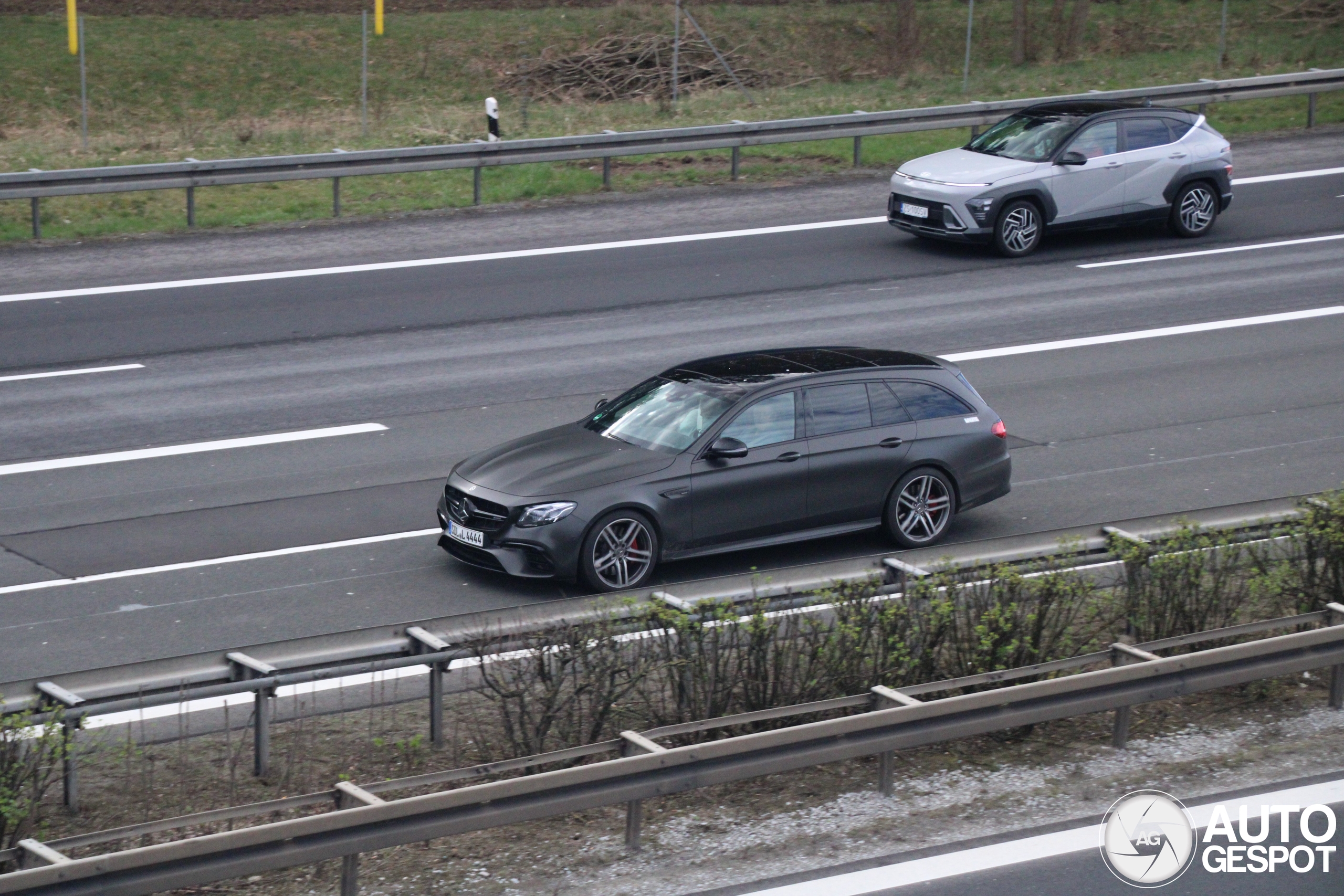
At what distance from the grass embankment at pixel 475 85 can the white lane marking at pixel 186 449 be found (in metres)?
8.12

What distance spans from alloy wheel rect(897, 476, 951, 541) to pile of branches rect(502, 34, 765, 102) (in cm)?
2597

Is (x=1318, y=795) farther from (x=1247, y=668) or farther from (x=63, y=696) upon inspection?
(x=63, y=696)

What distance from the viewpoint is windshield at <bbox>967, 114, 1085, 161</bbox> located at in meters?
20.6

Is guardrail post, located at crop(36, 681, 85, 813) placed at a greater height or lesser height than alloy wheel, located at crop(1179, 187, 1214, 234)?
lesser

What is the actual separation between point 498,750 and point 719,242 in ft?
46.1

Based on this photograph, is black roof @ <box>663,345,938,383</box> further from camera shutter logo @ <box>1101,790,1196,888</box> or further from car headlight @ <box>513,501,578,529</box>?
camera shutter logo @ <box>1101,790,1196,888</box>

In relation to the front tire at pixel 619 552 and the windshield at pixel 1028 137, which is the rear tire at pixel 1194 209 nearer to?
the windshield at pixel 1028 137

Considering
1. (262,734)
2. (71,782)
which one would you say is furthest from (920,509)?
(71,782)

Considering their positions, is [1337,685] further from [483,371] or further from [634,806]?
[483,371]

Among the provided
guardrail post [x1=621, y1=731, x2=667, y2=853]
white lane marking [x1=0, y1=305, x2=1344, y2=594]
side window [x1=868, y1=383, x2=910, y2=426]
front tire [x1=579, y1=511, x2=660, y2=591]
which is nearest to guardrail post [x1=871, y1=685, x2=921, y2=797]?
guardrail post [x1=621, y1=731, x2=667, y2=853]

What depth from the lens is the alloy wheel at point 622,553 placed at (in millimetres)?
10547

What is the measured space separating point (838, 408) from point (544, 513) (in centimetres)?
233

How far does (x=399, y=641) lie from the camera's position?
7875mm

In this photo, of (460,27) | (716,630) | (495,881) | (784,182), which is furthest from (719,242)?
(460,27)
